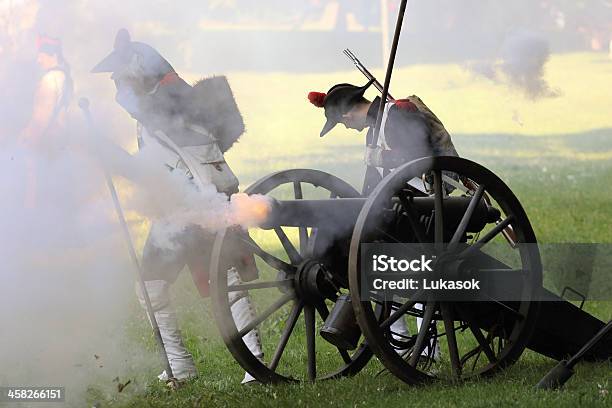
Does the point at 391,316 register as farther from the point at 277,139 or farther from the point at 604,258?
the point at 277,139

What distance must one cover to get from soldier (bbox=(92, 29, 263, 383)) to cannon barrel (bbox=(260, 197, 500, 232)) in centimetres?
48

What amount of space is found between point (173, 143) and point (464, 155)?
7.28m

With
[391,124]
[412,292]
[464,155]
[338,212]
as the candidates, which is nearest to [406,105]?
[391,124]

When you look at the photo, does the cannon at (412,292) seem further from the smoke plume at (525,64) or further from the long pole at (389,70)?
the smoke plume at (525,64)

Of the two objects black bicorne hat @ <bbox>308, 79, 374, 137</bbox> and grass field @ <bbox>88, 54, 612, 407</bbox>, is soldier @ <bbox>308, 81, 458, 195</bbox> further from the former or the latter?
grass field @ <bbox>88, 54, 612, 407</bbox>

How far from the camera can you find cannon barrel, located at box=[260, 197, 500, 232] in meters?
5.21

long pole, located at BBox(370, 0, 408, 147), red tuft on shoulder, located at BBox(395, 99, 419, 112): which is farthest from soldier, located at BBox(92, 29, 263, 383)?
red tuft on shoulder, located at BBox(395, 99, 419, 112)

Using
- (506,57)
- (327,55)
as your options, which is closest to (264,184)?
(506,57)

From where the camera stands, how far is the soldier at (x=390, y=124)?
18.9 ft

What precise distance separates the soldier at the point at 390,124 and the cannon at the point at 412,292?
254 mm

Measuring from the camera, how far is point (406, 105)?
5793 mm

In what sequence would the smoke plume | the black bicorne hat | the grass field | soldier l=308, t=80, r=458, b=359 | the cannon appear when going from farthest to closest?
the smoke plume, the black bicorne hat, soldier l=308, t=80, r=458, b=359, the grass field, the cannon

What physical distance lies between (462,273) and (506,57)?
2.43 m

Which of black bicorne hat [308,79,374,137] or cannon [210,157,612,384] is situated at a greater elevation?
black bicorne hat [308,79,374,137]
